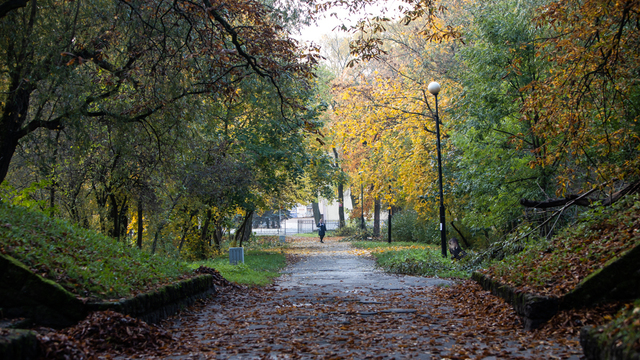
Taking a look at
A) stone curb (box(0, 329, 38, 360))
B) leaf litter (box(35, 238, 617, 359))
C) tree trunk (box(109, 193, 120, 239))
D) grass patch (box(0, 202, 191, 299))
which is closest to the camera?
stone curb (box(0, 329, 38, 360))

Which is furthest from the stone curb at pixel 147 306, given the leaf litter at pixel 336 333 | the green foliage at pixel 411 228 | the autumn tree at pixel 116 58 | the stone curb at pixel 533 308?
the green foliage at pixel 411 228

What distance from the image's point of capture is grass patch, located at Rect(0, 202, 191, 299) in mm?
5801

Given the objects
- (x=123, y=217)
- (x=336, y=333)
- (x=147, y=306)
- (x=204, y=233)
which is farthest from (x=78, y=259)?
(x=204, y=233)

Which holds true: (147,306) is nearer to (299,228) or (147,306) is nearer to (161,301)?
(161,301)

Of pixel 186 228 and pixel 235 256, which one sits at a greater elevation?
pixel 186 228

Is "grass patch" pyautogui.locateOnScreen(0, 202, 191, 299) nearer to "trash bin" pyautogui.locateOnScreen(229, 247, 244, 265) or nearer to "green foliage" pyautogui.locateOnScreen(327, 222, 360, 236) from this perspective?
"trash bin" pyautogui.locateOnScreen(229, 247, 244, 265)

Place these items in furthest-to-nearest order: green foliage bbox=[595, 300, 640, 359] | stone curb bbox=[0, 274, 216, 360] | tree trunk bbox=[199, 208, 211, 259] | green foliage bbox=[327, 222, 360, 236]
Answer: green foliage bbox=[327, 222, 360, 236], tree trunk bbox=[199, 208, 211, 259], stone curb bbox=[0, 274, 216, 360], green foliage bbox=[595, 300, 640, 359]

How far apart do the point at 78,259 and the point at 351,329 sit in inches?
152

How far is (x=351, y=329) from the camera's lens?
644cm

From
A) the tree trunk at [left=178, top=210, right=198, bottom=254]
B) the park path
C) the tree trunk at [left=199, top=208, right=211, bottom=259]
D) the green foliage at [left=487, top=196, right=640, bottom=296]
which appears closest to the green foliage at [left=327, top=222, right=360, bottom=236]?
the tree trunk at [left=199, top=208, right=211, bottom=259]

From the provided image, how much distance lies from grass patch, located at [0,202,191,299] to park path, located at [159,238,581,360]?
903 mm

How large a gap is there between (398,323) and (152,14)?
292 inches

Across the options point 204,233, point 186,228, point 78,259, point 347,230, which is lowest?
point 347,230

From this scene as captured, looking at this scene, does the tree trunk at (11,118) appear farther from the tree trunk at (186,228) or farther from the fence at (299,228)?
the fence at (299,228)
